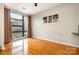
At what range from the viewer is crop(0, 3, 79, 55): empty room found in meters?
1.64

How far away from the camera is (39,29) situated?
6.45 feet

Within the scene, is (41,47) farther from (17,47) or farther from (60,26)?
(60,26)

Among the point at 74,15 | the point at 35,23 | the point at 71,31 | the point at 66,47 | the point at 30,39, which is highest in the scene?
the point at 74,15

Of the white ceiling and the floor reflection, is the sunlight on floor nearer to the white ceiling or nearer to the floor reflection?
the floor reflection

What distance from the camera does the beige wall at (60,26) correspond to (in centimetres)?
179

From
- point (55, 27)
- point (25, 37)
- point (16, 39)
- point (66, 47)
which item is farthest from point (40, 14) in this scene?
point (66, 47)

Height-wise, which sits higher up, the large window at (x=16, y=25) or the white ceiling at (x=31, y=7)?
the white ceiling at (x=31, y=7)

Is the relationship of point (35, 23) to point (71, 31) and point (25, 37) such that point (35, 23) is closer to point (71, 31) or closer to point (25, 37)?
point (25, 37)

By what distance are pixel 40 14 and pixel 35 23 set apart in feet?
0.72

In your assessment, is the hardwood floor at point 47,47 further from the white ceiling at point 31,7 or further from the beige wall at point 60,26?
the white ceiling at point 31,7

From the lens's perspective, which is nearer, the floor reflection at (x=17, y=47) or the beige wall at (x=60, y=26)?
the floor reflection at (x=17, y=47)

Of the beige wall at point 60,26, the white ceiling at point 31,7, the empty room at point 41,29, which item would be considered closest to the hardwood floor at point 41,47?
the empty room at point 41,29

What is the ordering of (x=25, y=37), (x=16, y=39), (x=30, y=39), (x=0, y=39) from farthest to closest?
(x=30, y=39) → (x=25, y=37) → (x=16, y=39) → (x=0, y=39)

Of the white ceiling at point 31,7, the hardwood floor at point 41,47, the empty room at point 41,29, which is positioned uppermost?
the white ceiling at point 31,7
